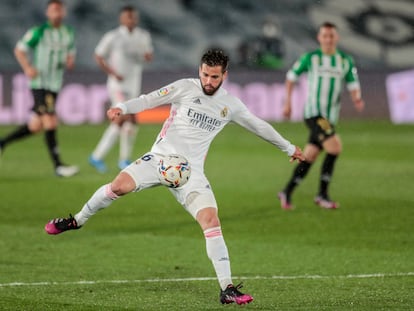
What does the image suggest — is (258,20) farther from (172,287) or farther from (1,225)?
(172,287)

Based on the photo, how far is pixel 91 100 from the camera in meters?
23.0

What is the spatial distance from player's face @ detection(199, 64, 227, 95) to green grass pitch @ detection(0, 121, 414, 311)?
58.8 inches

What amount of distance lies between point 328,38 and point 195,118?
4.85 metres

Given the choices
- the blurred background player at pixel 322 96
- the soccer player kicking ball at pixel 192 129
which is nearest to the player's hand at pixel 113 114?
the soccer player kicking ball at pixel 192 129

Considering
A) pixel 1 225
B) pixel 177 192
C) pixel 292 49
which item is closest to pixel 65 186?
pixel 1 225

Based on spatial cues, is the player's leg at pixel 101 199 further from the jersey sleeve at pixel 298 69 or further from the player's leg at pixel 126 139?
the player's leg at pixel 126 139

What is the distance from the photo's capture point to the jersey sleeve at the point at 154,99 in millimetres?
7895

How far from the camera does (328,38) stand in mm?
12578

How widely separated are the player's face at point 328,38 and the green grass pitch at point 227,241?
1.82 m

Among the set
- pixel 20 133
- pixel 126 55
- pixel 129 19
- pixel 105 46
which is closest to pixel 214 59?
pixel 20 133

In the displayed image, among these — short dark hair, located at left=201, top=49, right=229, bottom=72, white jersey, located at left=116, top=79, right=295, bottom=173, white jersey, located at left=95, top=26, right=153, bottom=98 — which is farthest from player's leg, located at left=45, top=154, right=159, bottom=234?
white jersey, located at left=95, top=26, right=153, bottom=98

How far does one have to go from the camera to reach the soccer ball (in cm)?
788

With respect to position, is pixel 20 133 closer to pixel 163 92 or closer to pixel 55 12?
pixel 55 12

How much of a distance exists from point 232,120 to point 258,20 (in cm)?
2075
